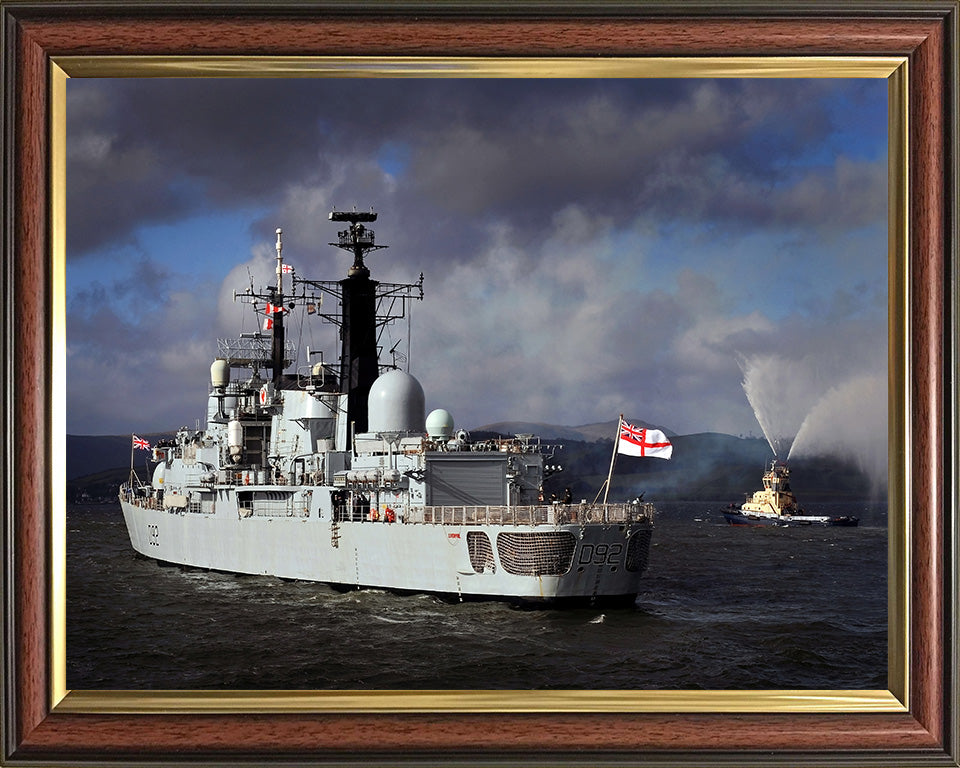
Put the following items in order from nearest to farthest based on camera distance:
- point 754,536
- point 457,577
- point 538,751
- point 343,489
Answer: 1. point 538,751
2. point 457,577
3. point 343,489
4. point 754,536

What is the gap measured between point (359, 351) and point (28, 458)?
2342 cm

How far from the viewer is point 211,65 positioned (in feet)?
23.3

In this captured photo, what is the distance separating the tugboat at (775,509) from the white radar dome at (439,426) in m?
7.92

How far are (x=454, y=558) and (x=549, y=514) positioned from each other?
270 cm

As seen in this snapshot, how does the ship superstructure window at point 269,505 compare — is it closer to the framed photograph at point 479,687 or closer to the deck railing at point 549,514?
the deck railing at point 549,514

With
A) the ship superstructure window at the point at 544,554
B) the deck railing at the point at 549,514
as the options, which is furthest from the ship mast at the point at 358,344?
the ship superstructure window at the point at 544,554

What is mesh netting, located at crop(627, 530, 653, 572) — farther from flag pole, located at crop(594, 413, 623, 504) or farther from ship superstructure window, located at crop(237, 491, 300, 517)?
ship superstructure window, located at crop(237, 491, 300, 517)

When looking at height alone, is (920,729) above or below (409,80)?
below

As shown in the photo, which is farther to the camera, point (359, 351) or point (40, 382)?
point (359, 351)

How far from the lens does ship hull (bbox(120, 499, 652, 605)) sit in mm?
21719

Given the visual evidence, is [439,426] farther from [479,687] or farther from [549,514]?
[479,687]

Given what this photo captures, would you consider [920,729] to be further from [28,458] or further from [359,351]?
[359,351]

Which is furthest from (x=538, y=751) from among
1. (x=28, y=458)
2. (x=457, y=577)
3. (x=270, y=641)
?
(x=457, y=577)

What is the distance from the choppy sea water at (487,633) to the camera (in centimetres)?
770
